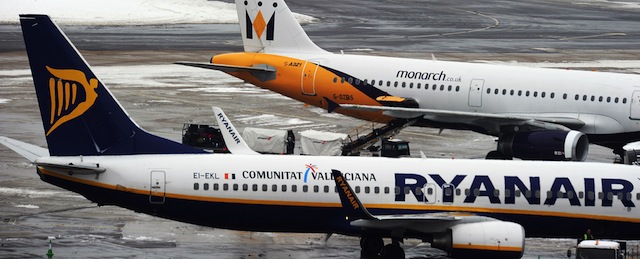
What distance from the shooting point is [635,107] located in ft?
181

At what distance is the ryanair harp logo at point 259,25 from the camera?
6269 cm

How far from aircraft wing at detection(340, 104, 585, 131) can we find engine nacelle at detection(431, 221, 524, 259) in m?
19.0

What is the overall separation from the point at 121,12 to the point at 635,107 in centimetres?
8781

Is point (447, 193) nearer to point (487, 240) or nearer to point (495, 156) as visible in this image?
point (487, 240)

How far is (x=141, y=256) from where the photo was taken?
128ft

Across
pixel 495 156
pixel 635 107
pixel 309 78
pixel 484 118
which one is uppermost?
pixel 309 78

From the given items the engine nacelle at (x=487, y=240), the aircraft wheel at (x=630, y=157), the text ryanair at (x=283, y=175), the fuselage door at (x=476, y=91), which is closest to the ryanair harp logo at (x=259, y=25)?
the fuselage door at (x=476, y=91)

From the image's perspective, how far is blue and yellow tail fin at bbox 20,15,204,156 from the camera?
37344 millimetres

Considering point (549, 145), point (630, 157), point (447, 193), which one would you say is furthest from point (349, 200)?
point (630, 157)

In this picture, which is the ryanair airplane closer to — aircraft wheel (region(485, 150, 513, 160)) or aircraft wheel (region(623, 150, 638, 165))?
aircraft wheel (region(623, 150, 638, 165))

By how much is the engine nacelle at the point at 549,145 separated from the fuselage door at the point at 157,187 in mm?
21034

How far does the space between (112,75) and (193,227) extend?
45418 millimetres

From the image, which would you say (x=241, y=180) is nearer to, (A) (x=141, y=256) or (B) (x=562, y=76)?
(A) (x=141, y=256)

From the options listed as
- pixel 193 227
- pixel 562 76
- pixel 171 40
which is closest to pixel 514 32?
pixel 171 40
